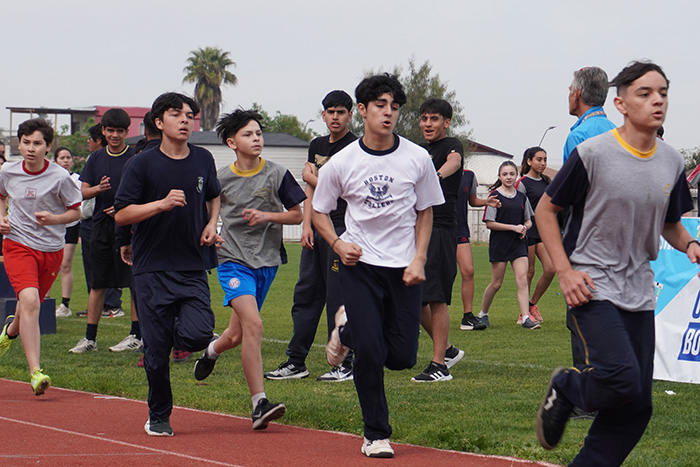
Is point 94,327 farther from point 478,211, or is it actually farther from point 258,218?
point 478,211

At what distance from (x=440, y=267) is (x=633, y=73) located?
436 cm

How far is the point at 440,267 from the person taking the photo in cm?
898

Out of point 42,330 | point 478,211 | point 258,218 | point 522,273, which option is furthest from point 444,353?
point 478,211

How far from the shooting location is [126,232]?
26.0ft

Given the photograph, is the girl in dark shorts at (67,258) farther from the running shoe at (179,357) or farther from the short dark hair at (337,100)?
the short dark hair at (337,100)

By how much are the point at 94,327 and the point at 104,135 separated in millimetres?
2049

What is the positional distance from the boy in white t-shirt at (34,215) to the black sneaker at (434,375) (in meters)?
3.14

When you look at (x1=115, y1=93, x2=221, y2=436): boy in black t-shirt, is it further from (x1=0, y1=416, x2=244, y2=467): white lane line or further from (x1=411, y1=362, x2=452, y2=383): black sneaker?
(x1=411, y1=362, x2=452, y2=383): black sneaker

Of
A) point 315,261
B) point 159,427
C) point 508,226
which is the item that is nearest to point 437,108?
point 315,261

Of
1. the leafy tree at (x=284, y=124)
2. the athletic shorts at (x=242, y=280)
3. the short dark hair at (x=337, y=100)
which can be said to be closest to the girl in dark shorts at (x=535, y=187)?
the short dark hair at (x=337, y=100)

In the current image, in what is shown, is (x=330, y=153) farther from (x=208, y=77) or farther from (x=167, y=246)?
(x=208, y=77)

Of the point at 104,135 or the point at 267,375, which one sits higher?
the point at 104,135

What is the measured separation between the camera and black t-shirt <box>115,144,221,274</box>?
21.8 ft

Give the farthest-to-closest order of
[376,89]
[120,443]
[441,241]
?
[441,241], [120,443], [376,89]
